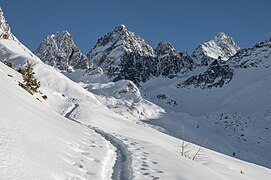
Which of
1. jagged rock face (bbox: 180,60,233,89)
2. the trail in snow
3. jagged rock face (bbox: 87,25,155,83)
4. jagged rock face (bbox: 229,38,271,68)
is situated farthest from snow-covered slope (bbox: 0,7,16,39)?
the trail in snow

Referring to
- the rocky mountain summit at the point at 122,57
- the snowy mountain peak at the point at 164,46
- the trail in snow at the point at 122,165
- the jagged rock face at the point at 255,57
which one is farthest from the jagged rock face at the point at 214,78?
the trail in snow at the point at 122,165

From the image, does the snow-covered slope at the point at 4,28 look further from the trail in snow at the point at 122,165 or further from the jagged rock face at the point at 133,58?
the trail in snow at the point at 122,165

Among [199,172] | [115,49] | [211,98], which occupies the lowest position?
[199,172]

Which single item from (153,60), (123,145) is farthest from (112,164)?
(153,60)

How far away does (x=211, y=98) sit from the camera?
107438 mm

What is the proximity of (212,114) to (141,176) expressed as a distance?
7973 cm

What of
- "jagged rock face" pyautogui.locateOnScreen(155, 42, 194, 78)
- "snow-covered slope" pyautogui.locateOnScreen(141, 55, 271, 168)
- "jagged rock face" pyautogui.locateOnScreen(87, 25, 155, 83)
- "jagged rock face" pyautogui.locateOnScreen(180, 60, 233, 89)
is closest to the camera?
"snow-covered slope" pyautogui.locateOnScreen(141, 55, 271, 168)

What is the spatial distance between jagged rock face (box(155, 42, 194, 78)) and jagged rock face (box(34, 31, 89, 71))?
33.6 metres

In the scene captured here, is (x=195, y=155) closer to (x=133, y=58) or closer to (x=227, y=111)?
(x=227, y=111)

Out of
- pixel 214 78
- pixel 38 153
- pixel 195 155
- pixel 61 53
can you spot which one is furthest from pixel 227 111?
pixel 61 53

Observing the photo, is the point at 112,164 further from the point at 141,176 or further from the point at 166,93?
the point at 166,93

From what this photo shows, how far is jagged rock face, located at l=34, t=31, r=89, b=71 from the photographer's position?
6122 inches

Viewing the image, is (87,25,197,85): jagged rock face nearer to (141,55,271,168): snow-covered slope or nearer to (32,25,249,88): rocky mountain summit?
(32,25,249,88): rocky mountain summit

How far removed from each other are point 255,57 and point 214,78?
50.2ft
